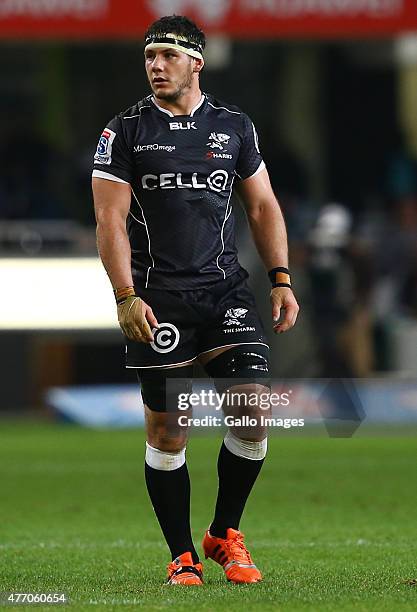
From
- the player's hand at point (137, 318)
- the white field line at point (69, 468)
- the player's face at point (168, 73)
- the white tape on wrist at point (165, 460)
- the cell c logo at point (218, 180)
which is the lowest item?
the white field line at point (69, 468)

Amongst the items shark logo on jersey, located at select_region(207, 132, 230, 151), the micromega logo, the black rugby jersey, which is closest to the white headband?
the black rugby jersey

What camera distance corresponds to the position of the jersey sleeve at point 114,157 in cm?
660

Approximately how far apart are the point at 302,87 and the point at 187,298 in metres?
A: 14.6

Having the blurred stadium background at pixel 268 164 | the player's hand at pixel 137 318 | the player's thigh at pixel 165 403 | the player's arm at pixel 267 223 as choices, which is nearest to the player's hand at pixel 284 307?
the player's arm at pixel 267 223

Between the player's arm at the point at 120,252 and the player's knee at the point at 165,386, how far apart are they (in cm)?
19

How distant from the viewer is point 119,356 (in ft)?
60.9

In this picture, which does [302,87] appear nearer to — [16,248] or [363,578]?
[16,248]

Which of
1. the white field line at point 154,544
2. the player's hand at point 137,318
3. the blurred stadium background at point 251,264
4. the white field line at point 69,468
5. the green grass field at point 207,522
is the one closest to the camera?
the green grass field at point 207,522

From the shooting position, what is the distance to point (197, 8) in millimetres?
16734

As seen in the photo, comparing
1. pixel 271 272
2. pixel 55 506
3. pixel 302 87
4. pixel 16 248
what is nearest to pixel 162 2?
pixel 16 248

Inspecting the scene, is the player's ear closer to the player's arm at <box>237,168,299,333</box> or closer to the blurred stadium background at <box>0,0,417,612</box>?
the player's arm at <box>237,168,299,333</box>

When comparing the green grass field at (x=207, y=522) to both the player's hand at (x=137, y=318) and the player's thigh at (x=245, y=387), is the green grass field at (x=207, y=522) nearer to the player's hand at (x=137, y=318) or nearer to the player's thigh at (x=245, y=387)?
the player's thigh at (x=245, y=387)

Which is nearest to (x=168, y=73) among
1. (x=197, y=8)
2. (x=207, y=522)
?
(x=207, y=522)

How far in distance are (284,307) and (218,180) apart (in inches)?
24.4
